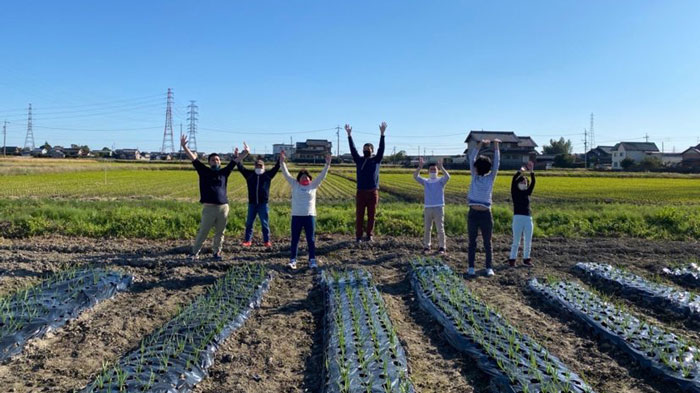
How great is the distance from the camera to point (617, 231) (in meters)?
11.4

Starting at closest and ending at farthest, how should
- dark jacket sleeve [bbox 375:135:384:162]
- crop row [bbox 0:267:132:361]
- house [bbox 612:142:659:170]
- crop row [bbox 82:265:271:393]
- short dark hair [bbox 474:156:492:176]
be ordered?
1. crop row [bbox 82:265:271:393]
2. crop row [bbox 0:267:132:361]
3. short dark hair [bbox 474:156:492:176]
4. dark jacket sleeve [bbox 375:135:384:162]
5. house [bbox 612:142:659:170]

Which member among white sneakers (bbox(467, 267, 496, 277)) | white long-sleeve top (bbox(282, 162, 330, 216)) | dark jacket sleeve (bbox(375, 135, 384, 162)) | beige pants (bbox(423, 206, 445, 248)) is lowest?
white sneakers (bbox(467, 267, 496, 277))

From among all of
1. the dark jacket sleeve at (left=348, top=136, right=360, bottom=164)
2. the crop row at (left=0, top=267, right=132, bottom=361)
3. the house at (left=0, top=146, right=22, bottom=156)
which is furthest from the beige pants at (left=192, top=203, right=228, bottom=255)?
the house at (left=0, top=146, right=22, bottom=156)

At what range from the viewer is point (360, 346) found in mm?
3797

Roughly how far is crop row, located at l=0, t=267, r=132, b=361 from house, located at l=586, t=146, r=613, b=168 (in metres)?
Answer: 78.5

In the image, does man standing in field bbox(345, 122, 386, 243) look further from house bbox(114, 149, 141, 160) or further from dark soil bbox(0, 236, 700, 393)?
house bbox(114, 149, 141, 160)

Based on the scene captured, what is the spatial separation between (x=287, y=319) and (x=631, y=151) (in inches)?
3004

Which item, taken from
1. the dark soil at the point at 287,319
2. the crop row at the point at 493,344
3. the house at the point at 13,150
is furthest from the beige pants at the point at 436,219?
the house at the point at 13,150

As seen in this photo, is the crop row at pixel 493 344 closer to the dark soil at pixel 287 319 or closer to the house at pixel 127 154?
the dark soil at pixel 287 319

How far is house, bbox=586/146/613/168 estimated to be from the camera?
75088 millimetres

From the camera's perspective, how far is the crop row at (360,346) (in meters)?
3.20

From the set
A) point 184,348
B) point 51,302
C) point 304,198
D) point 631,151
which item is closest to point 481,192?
point 304,198

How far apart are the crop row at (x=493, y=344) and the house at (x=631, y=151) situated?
7184 centimetres

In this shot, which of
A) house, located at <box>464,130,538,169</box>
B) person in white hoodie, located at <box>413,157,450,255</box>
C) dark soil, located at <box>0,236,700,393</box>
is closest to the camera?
dark soil, located at <box>0,236,700,393</box>
